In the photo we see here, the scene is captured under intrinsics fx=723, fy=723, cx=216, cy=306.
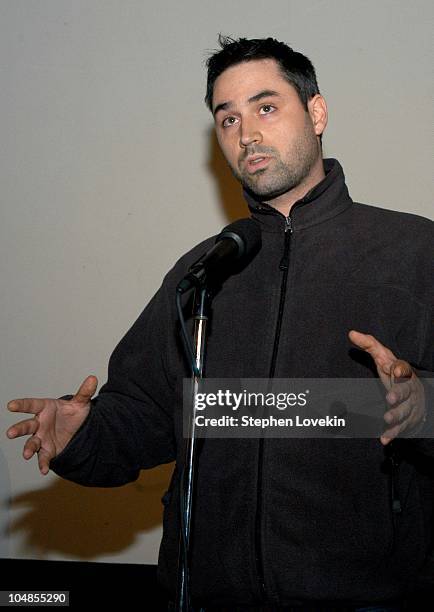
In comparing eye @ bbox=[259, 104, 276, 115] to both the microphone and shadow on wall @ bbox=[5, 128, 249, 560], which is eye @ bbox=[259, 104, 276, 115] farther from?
shadow on wall @ bbox=[5, 128, 249, 560]

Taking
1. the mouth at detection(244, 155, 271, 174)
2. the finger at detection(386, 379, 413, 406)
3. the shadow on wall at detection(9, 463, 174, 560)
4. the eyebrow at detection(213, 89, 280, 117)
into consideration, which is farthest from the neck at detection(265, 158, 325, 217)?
the shadow on wall at detection(9, 463, 174, 560)

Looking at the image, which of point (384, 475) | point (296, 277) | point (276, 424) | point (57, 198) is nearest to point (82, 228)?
point (57, 198)

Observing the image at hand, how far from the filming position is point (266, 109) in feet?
6.40

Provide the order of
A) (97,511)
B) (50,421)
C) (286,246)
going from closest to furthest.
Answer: (50,421), (286,246), (97,511)

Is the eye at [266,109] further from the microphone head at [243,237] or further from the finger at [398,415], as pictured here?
the finger at [398,415]

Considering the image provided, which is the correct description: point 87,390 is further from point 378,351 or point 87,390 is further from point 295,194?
point 295,194

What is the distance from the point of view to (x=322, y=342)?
67.7 inches

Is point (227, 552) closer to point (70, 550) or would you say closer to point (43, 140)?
point (70, 550)

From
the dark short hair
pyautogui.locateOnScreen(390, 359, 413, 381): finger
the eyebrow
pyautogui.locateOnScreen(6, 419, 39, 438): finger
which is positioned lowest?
pyautogui.locateOnScreen(6, 419, 39, 438): finger

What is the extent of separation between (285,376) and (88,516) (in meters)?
1.38

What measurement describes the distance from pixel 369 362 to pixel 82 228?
150 centimetres

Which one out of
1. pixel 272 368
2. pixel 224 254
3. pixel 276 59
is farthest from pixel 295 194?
pixel 224 254

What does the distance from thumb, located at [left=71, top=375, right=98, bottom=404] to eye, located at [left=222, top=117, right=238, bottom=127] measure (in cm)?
81

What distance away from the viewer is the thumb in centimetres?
163
